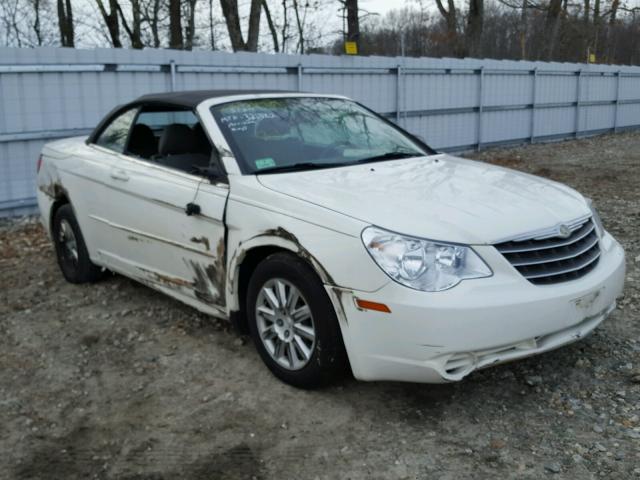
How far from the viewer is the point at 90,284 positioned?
5.61 m

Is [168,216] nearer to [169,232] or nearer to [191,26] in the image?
[169,232]

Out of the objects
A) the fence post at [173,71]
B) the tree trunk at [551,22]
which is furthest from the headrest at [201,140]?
the tree trunk at [551,22]

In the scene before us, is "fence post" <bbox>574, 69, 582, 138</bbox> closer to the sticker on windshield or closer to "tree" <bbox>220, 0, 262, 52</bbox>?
"tree" <bbox>220, 0, 262, 52</bbox>

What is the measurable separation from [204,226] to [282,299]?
72 centimetres

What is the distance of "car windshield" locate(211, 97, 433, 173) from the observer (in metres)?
4.07

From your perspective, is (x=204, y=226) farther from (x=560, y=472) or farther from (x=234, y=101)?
(x=560, y=472)

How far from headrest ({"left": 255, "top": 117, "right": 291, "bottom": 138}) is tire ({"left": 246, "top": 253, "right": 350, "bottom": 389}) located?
972 millimetres

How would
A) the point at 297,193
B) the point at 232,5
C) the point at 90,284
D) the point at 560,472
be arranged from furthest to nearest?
the point at 232,5
the point at 90,284
the point at 297,193
the point at 560,472

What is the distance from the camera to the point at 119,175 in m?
4.69

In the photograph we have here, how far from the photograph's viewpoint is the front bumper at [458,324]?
9.79ft

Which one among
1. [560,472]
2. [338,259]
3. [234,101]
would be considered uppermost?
[234,101]

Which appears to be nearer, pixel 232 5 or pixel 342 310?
pixel 342 310

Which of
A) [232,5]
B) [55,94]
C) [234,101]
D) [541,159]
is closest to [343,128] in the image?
[234,101]

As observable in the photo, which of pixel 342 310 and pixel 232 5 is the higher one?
pixel 232 5
